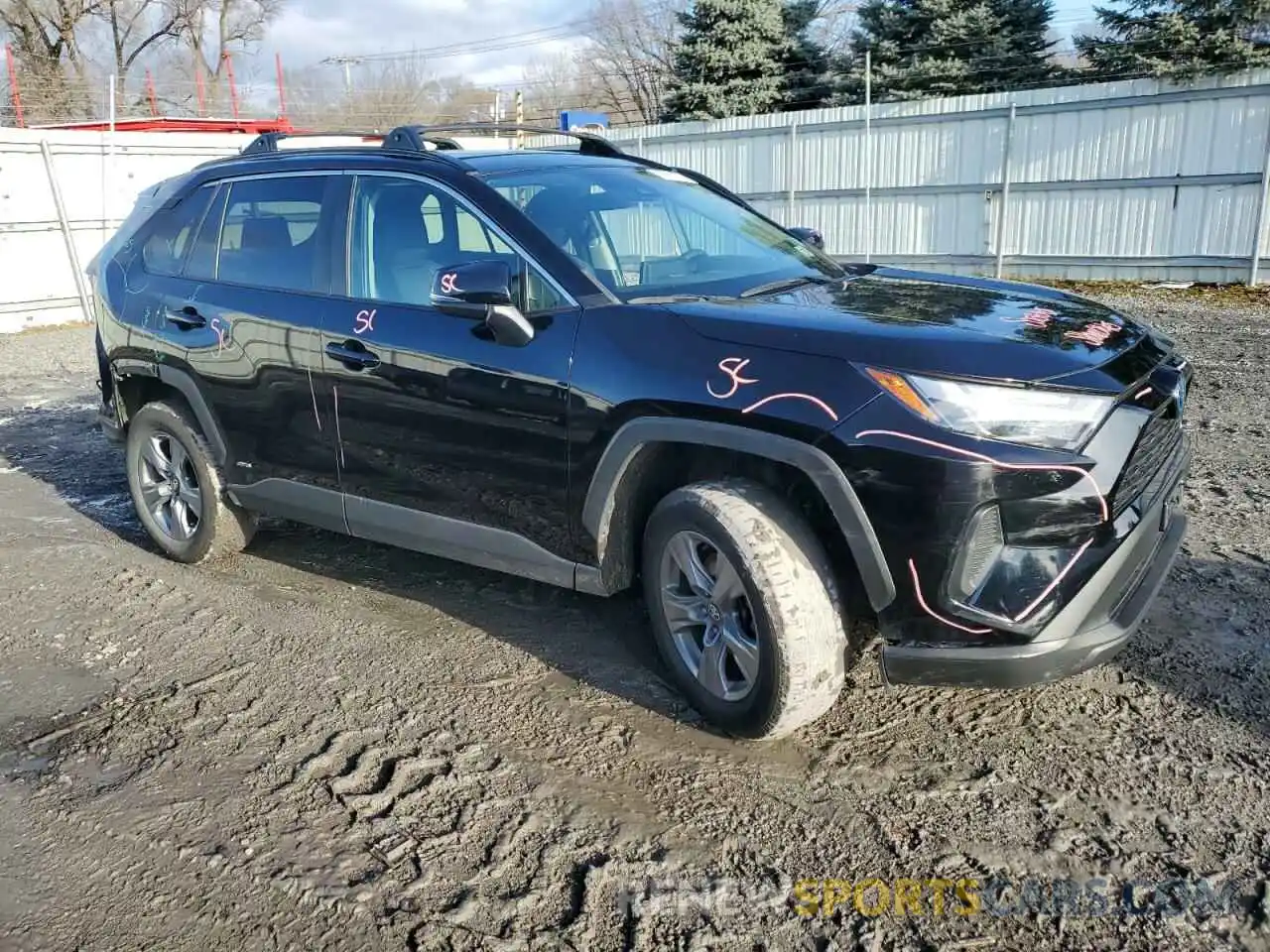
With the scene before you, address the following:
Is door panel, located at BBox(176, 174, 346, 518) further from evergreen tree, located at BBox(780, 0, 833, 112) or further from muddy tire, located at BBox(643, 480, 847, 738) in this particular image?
evergreen tree, located at BBox(780, 0, 833, 112)

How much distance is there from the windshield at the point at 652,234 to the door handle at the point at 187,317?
1697 millimetres

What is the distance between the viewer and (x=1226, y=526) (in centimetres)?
490

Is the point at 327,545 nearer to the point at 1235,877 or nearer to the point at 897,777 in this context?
the point at 897,777

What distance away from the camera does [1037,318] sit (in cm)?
335

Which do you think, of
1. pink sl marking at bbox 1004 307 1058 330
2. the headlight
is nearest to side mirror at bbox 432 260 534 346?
the headlight

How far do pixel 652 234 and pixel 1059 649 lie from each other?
216 cm

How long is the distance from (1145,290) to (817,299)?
12.1m

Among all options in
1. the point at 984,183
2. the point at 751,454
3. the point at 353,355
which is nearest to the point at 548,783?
the point at 751,454

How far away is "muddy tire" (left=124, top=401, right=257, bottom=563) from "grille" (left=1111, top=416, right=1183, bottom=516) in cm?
382

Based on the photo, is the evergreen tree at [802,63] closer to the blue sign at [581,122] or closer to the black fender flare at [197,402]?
the blue sign at [581,122]

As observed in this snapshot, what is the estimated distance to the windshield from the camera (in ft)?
12.4

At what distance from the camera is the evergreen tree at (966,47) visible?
21.6 metres

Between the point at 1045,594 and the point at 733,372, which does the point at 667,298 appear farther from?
the point at 1045,594

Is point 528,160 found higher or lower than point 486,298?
higher
